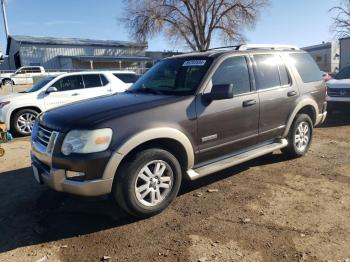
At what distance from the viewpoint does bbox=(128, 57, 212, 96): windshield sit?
464 centimetres

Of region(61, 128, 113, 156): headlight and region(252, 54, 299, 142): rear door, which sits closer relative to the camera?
region(61, 128, 113, 156): headlight

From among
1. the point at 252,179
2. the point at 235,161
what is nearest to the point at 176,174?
the point at 235,161

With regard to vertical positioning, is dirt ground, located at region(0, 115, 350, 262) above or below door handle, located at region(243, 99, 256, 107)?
below

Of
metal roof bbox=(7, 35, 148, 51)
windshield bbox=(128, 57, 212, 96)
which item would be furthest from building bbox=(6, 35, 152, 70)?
windshield bbox=(128, 57, 212, 96)

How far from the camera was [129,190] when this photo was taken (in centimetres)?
381

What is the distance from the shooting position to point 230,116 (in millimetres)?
4711

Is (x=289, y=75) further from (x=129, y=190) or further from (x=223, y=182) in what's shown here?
(x=129, y=190)

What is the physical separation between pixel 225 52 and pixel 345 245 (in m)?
2.79

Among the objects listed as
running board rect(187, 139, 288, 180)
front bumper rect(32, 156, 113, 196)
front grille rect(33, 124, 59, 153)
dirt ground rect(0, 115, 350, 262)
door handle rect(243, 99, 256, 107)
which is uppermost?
door handle rect(243, 99, 256, 107)

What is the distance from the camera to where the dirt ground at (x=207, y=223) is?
3.38 meters

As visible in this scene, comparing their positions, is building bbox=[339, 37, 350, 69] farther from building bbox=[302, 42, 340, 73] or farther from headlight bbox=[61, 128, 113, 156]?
building bbox=[302, 42, 340, 73]

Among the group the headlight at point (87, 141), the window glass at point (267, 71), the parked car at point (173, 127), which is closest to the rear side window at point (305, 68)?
the parked car at point (173, 127)

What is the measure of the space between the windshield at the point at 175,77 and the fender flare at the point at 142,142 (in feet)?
2.02

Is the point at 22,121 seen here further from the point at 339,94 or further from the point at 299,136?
the point at 339,94
